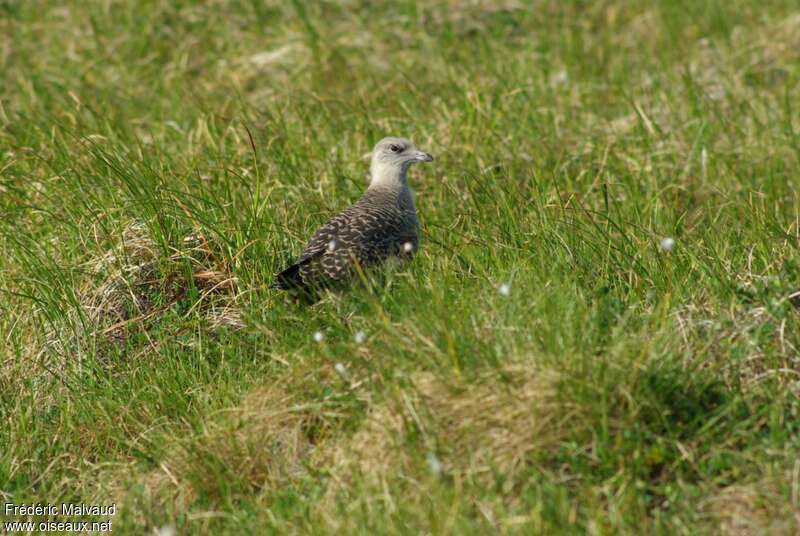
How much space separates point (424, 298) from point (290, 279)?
2.64ft

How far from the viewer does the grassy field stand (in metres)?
3.95

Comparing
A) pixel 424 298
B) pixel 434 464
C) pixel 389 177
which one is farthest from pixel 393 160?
pixel 434 464

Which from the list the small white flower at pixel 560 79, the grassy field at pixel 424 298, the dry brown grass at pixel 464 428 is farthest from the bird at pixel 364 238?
the small white flower at pixel 560 79

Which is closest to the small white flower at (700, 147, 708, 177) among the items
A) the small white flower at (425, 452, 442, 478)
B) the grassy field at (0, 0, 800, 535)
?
the grassy field at (0, 0, 800, 535)

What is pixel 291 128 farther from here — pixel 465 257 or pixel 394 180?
pixel 465 257

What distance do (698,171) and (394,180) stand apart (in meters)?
2.08

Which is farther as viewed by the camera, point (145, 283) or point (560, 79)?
point (560, 79)

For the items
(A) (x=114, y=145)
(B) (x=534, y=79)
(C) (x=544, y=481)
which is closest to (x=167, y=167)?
(A) (x=114, y=145)

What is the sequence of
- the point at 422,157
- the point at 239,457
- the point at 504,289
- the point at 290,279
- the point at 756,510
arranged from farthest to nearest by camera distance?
the point at 422,157
the point at 290,279
the point at 239,457
the point at 504,289
the point at 756,510

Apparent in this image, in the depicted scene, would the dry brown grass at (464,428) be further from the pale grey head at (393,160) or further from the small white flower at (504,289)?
the pale grey head at (393,160)

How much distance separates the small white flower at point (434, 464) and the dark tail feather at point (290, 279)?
4.73 ft

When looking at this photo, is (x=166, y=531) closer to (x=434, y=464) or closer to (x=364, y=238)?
(x=434, y=464)

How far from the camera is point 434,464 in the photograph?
3822 millimetres

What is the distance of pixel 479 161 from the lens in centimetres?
704
